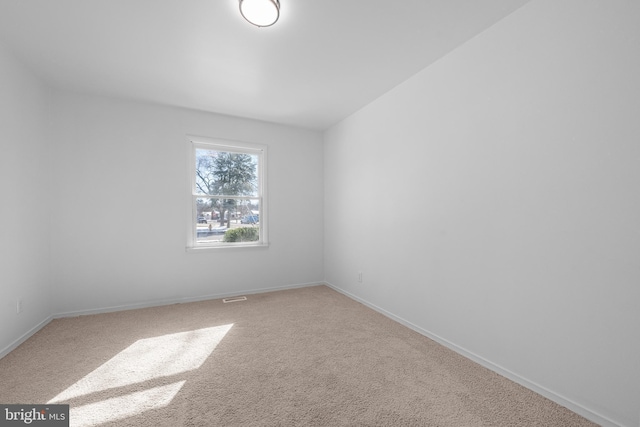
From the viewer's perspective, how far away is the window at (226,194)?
3793 millimetres

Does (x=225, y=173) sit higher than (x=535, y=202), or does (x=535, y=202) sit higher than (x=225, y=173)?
(x=225, y=173)

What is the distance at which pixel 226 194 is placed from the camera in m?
4.00

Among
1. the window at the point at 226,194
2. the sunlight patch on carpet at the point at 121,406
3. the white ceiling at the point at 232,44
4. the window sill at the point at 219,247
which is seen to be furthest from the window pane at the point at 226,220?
the sunlight patch on carpet at the point at 121,406

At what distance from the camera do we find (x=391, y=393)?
177cm

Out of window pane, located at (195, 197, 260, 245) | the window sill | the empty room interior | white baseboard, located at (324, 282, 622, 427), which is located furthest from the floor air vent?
white baseboard, located at (324, 282, 622, 427)

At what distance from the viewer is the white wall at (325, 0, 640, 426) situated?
144 cm

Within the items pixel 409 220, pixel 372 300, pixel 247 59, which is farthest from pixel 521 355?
pixel 247 59

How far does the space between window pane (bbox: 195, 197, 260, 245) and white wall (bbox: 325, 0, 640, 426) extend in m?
2.28

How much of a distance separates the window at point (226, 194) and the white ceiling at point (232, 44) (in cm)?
86

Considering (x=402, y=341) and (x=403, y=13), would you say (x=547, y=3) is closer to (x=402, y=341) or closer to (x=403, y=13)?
(x=403, y=13)

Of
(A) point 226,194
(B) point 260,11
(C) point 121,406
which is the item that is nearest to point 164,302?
(A) point 226,194

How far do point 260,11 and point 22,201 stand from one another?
2865 millimetres

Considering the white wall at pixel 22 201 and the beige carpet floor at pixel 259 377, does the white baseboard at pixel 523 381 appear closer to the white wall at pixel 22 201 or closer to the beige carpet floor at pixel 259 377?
the beige carpet floor at pixel 259 377

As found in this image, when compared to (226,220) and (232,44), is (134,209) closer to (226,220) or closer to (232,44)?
(226,220)
